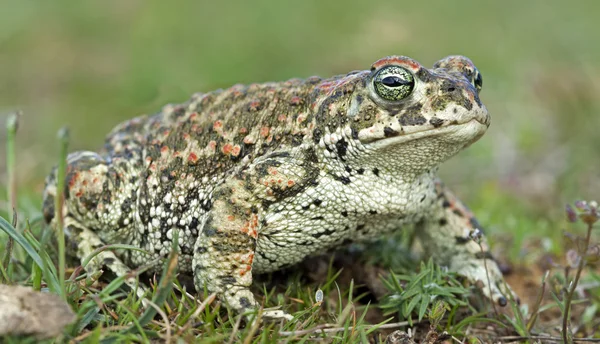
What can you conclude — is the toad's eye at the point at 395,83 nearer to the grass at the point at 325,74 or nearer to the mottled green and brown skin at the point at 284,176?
the mottled green and brown skin at the point at 284,176

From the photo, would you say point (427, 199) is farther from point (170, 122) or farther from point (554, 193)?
point (554, 193)

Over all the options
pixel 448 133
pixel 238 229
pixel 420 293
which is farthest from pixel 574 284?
pixel 238 229

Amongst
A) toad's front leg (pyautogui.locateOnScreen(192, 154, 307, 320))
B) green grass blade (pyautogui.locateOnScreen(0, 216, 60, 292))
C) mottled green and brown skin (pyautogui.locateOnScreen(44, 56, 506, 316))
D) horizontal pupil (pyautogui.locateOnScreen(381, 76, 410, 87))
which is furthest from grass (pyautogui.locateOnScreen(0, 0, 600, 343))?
horizontal pupil (pyautogui.locateOnScreen(381, 76, 410, 87))

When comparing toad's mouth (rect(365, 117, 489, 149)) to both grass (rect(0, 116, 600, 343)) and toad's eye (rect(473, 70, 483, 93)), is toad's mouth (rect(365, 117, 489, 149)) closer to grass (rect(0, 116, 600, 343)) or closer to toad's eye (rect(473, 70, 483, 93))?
toad's eye (rect(473, 70, 483, 93))

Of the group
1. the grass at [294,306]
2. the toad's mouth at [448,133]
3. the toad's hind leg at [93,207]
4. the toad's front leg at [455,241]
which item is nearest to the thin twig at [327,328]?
the grass at [294,306]

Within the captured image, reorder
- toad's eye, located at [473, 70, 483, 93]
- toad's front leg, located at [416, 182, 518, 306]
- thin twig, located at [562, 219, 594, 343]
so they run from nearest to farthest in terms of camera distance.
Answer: thin twig, located at [562, 219, 594, 343] < toad's eye, located at [473, 70, 483, 93] < toad's front leg, located at [416, 182, 518, 306]

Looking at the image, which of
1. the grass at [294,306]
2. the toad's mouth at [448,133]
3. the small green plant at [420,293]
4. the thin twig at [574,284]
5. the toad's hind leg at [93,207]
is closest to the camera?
the grass at [294,306]
